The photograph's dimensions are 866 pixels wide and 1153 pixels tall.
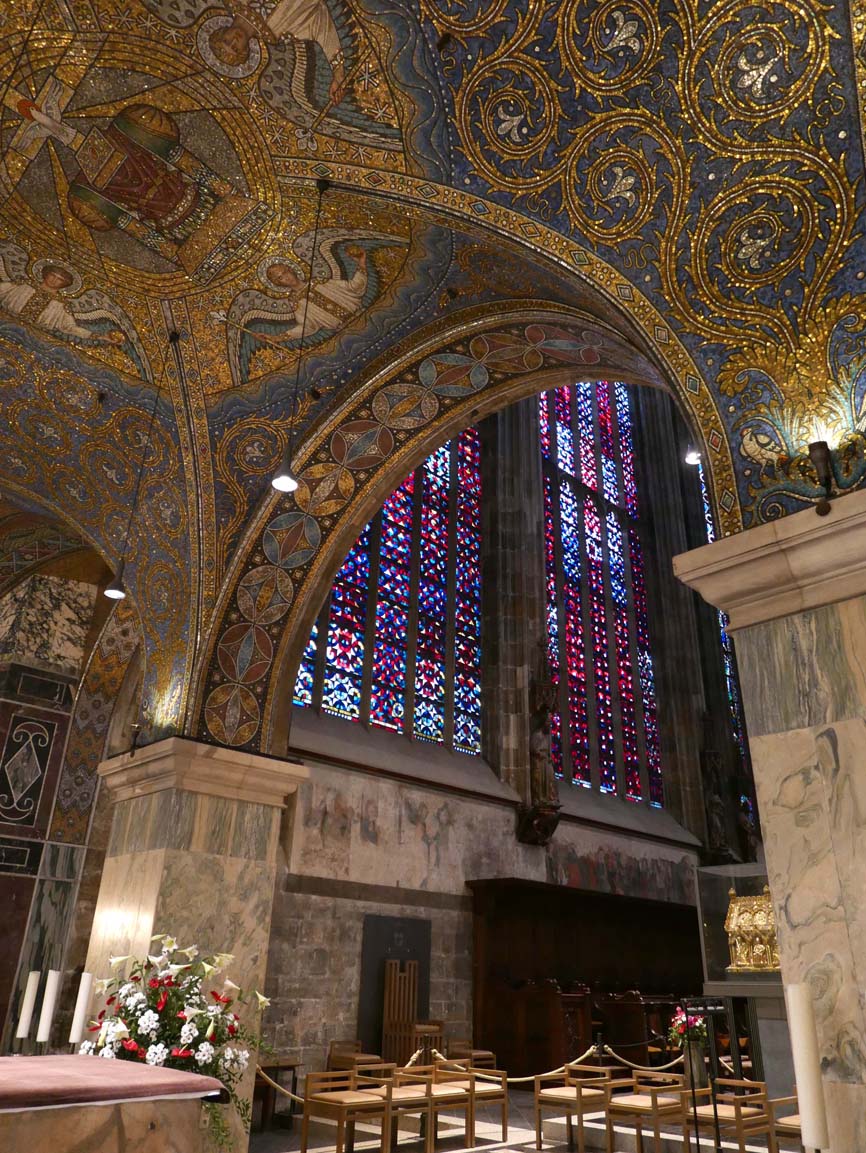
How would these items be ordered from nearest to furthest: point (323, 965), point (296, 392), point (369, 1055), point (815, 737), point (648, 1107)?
1. point (815, 737)
2. point (648, 1107)
3. point (296, 392)
4. point (369, 1055)
5. point (323, 965)

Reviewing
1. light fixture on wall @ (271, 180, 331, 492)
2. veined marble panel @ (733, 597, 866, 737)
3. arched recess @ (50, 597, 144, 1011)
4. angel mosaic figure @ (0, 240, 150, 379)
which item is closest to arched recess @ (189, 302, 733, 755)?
light fixture on wall @ (271, 180, 331, 492)

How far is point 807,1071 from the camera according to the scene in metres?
2.46

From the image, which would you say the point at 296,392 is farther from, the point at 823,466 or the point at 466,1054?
the point at 466,1054

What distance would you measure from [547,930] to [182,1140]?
959 cm

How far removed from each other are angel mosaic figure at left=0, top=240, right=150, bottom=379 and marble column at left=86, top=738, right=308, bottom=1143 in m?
3.28

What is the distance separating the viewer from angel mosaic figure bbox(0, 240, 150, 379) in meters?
6.34

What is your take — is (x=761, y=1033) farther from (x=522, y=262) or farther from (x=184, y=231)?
(x=184, y=231)

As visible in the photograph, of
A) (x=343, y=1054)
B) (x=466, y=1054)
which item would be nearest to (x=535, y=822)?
(x=466, y=1054)

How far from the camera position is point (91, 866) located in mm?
9945

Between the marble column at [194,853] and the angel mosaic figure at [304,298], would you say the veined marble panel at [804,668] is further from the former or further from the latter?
the marble column at [194,853]

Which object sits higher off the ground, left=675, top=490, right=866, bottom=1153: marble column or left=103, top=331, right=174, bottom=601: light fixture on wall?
left=103, top=331, right=174, bottom=601: light fixture on wall

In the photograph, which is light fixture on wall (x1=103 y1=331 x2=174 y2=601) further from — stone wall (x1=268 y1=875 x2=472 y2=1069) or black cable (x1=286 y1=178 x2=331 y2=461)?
stone wall (x1=268 y1=875 x2=472 y2=1069)

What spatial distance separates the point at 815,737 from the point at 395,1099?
474 cm

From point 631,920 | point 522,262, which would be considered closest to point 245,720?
point 522,262
